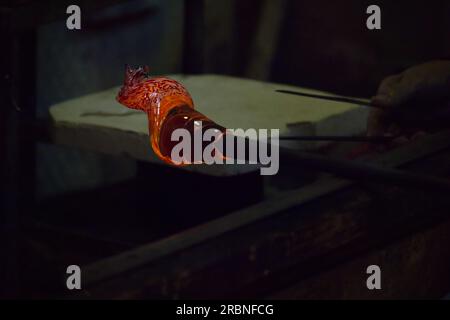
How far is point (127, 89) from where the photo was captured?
1.79m

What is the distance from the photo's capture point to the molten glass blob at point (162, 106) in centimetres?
164

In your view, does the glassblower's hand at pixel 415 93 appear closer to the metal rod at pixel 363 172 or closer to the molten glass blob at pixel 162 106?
the metal rod at pixel 363 172

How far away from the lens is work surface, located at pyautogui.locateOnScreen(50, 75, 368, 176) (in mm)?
3883

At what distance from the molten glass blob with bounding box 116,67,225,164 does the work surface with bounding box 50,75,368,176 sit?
6.27ft

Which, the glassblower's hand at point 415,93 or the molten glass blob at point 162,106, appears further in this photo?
the glassblower's hand at point 415,93

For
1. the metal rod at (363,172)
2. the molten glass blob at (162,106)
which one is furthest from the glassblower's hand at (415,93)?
the molten glass blob at (162,106)

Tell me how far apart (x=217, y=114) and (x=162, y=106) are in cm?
197

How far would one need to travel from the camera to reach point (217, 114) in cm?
368

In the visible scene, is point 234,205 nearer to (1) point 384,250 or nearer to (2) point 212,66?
(1) point 384,250

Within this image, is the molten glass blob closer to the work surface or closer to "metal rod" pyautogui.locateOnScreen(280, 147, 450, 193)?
"metal rod" pyautogui.locateOnScreen(280, 147, 450, 193)

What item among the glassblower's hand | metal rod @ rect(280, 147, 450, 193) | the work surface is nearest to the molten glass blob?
metal rod @ rect(280, 147, 450, 193)

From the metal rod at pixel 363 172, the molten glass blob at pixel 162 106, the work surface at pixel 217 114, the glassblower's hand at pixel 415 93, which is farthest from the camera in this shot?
the work surface at pixel 217 114

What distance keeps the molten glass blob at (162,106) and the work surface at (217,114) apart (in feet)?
6.27

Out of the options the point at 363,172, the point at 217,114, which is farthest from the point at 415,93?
the point at 217,114
